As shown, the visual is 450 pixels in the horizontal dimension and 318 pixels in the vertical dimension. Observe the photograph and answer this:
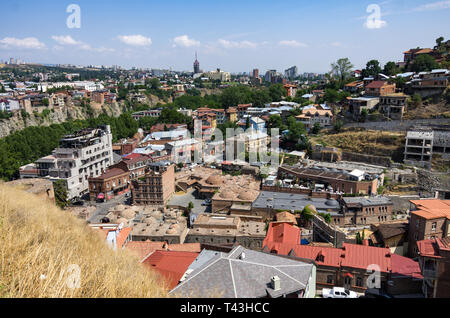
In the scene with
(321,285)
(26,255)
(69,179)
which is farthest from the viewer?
(69,179)

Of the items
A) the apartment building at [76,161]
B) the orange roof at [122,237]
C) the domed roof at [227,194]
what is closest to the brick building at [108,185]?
the apartment building at [76,161]

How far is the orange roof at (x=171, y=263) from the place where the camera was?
941 cm

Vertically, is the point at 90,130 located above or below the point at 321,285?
above

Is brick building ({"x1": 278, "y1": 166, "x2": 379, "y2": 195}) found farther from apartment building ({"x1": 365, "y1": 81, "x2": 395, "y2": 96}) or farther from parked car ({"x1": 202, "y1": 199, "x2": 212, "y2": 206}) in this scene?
apartment building ({"x1": 365, "y1": 81, "x2": 395, "y2": 96})

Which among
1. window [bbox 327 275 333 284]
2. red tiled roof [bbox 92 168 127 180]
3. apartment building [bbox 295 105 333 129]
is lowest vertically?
window [bbox 327 275 333 284]

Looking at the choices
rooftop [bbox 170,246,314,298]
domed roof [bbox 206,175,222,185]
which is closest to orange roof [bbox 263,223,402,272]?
rooftop [bbox 170,246,314,298]

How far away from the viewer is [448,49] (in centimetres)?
3481

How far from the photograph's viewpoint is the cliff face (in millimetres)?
36219

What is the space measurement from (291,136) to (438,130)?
10.5m

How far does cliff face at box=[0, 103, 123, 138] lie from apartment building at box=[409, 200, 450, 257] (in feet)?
128

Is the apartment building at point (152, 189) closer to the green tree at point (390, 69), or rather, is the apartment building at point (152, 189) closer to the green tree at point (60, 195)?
the green tree at point (60, 195)

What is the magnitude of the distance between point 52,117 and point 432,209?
42945mm
